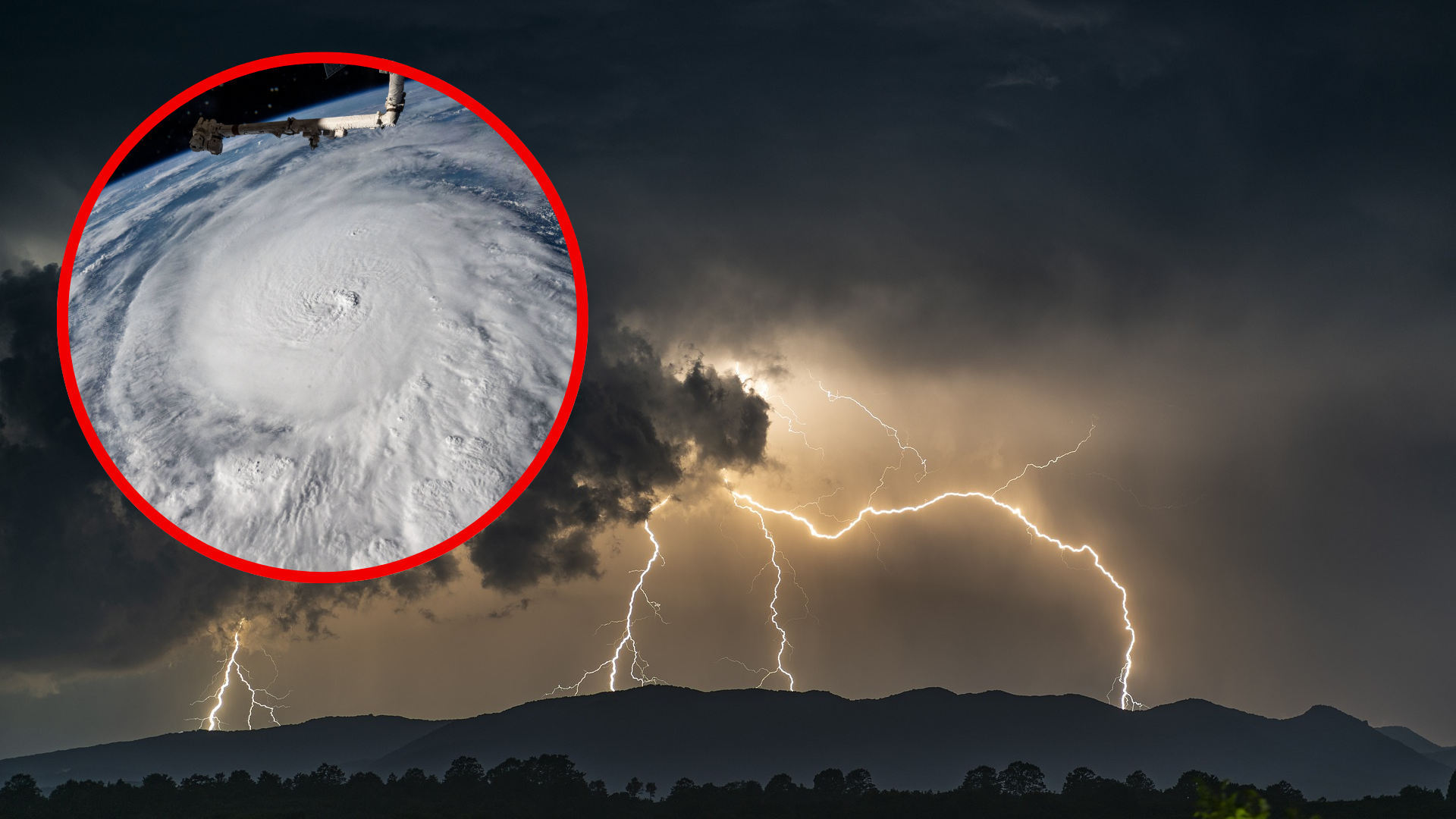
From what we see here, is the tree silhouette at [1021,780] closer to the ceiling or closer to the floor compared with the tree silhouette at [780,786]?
closer to the ceiling

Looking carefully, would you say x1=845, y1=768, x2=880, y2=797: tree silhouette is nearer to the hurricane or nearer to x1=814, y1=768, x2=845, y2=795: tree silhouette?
x1=814, y1=768, x2=845, y2=795: tree silhouette

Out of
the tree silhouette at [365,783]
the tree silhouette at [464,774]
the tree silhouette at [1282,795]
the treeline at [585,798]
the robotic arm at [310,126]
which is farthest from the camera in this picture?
the tree silhouette at [464,774]

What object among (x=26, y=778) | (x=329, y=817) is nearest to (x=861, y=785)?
(x=329, y=817)

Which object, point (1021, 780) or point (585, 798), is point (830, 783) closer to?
point (1021, 780)

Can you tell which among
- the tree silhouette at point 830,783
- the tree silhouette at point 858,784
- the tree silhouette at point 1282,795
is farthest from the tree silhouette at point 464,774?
the tree silhouette at point 1282,795

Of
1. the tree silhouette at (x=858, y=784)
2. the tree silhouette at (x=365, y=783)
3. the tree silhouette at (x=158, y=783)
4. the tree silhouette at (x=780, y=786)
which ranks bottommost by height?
the tree silhouette at (x=158, y=783)

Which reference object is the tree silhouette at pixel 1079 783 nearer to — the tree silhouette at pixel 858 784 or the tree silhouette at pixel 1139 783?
the tree silhouette at pixel 1139 783

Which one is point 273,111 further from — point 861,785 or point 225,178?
point 861,785
